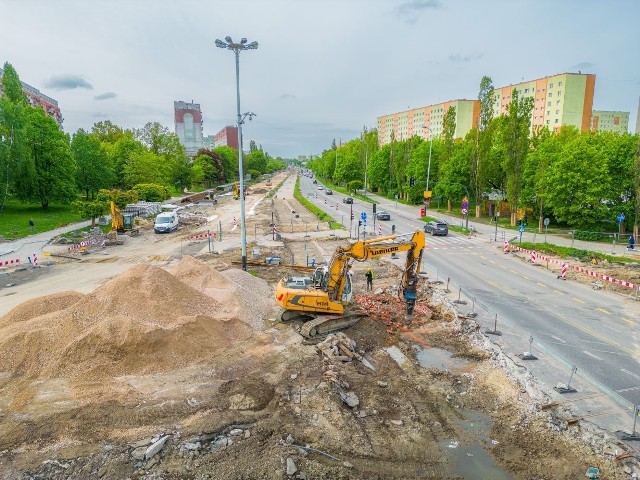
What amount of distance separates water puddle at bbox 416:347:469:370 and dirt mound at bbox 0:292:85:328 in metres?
13.3

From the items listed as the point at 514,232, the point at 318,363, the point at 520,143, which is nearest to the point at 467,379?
the point at 318,363

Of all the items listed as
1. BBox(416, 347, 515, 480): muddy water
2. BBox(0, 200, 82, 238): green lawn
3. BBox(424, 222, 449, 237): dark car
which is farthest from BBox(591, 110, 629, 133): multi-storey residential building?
BBox(416, 347, 515, 480): muddy water

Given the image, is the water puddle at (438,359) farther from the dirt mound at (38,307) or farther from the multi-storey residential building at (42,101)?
the multi-storey residential building at (42,101)

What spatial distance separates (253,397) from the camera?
12.1 meters

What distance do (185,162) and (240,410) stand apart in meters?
81.3

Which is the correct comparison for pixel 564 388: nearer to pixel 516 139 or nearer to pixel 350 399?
pixel 350 399

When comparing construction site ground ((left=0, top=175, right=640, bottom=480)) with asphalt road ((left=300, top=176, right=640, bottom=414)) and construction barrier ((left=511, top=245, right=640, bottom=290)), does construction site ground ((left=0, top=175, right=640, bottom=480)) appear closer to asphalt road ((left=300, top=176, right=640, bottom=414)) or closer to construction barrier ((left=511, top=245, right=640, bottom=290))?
asphalt road ((left=300, top=176, right=640, bottom=414))

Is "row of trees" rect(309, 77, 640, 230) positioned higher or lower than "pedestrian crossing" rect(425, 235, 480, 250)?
higher

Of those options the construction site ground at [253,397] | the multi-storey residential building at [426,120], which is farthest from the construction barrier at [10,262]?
the multi-storey residential building at [426,120]

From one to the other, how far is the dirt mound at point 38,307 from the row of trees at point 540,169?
132ft

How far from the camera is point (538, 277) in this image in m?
26.4

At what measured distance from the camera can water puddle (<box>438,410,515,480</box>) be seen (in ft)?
31.7

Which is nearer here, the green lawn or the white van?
the green lawn

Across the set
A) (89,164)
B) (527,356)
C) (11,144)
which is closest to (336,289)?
(527,356)
